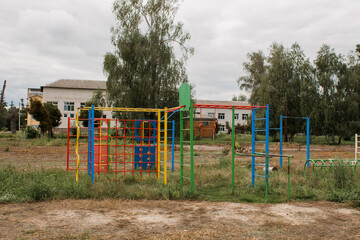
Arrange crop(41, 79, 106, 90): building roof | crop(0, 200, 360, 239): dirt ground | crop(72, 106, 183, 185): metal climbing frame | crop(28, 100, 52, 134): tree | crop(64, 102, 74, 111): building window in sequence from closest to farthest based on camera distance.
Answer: crop(0, 200, 360, 239): dirt ground
crop(72, 106, 183, 185): metal climbing frame
crop(28, 100, 52, 134): tree
crop(64, 102, 74, 111): building window
crop(41, 79, 106, 90): building roof

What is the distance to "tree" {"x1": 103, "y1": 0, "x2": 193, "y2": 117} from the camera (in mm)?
27141

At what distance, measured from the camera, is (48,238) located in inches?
180

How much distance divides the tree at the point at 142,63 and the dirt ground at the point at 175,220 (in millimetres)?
20808

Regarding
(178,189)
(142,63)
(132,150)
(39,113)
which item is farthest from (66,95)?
(178,189)

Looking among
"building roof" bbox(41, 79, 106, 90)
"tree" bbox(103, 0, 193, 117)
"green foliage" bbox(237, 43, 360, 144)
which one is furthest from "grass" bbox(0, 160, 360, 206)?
"building roof" bbox(41, 79, 106, 90)

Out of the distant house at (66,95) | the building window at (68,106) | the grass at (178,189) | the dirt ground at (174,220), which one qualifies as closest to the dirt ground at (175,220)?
the dirt ground at (174,220)

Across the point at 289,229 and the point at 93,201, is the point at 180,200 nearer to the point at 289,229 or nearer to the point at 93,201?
the point at 93,201

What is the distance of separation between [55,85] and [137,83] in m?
39.0

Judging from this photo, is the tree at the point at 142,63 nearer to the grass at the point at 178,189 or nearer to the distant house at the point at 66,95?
the grass at the point at 178,189

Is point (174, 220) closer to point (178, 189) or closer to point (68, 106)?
point (178, 189)

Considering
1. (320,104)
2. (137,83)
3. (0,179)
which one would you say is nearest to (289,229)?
(0,179)

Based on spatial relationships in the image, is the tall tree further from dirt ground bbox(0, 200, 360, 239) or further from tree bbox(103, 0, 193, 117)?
dirt ground bbox(0, 200, 360, 239)

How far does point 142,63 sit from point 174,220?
2277 cm

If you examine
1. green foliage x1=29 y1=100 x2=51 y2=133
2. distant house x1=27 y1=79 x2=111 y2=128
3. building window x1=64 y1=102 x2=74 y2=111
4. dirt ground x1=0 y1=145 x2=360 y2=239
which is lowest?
dirt ground x1=0 y1=145 x2=360 y2=239
